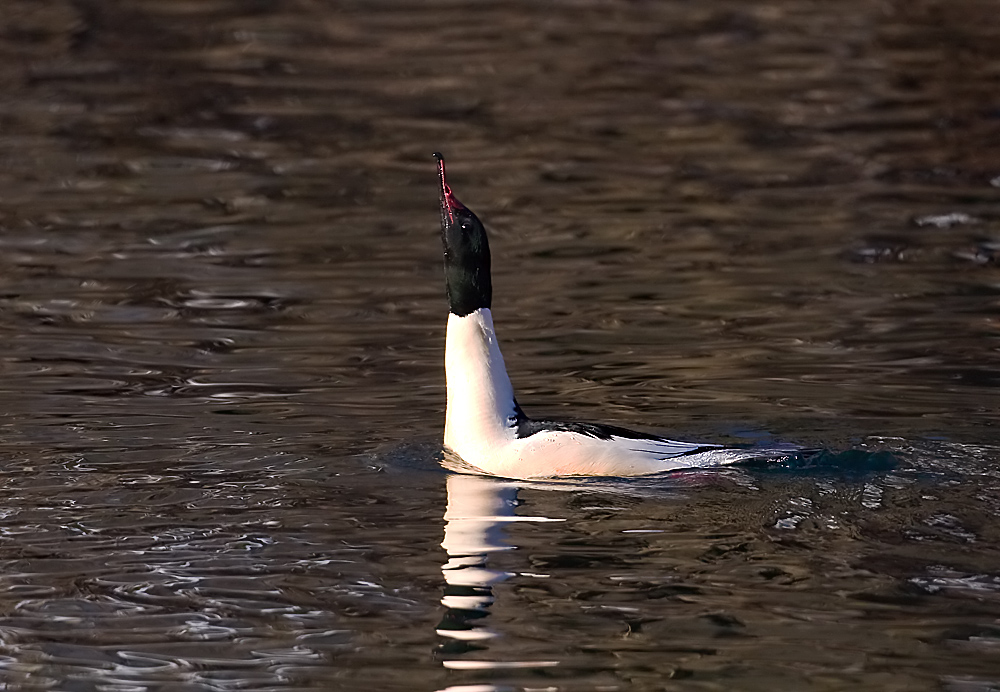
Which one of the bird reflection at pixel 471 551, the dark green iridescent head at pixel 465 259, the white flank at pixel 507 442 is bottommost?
the bird reflection at pixel 471 551

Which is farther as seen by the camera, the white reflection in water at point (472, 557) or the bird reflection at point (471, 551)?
the bird reflection at point (471, 551)

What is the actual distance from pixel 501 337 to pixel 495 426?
139 inches

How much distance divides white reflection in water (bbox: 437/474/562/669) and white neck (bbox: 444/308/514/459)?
0.22 metres

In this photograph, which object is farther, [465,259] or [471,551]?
[465,259]

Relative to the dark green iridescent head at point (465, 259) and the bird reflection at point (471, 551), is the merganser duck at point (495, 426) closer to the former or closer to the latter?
the dark green iridescent head at point (465, 259)

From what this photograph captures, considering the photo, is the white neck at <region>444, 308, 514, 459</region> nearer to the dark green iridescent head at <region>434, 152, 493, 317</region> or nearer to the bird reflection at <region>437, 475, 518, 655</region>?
the dark green iridescent head at <region>434, 152, 493, 317</region>

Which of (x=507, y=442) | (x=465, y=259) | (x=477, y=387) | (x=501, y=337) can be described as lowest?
(x=501, y=337)

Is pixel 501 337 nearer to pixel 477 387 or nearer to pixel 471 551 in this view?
pixel 477 387

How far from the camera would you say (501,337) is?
39.9 feet

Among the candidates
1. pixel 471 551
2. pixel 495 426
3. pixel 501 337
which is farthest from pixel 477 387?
pixel 501 337

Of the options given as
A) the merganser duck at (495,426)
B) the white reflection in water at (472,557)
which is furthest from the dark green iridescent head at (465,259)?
the white reflection in water at (472,557)

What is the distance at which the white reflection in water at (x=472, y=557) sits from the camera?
22.2 ft

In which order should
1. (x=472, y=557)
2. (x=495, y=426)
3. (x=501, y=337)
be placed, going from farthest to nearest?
(x=501, y=337) < (x=495, y=426) < (x=472, y=557)

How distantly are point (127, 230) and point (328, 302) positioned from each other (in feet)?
10.1
